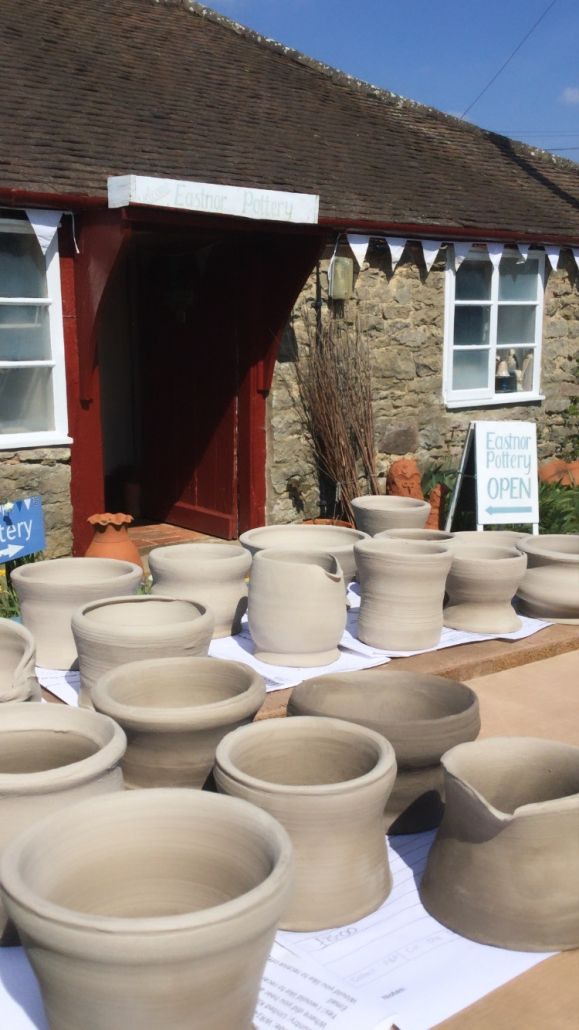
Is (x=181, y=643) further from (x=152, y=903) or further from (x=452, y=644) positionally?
(x=452, y=644)

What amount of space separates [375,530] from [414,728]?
2.30 metres

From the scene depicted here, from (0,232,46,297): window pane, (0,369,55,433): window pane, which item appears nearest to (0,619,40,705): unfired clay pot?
(0,369,55,433): window pane

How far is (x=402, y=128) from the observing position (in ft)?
28.2

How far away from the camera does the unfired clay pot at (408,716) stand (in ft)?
7.66

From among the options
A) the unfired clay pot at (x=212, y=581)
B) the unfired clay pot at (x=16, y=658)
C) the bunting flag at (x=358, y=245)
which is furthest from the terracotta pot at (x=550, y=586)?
the bunting flag at (x=358, y=245)

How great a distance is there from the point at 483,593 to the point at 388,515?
34.1 inches

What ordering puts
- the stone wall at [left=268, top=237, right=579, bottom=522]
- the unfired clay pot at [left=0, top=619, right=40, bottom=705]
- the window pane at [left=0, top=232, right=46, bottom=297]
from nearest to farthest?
1. the unfired clay pot at [left=0, top=619, right=40, bottom=705]
2. the window pane at [left=0, top=232, right=46, bottom=297]
3. the stone wall at [left=268, top=237, right=579, bottom=522]

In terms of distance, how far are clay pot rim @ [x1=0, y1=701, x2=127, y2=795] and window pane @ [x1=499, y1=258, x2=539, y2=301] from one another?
6163 mm

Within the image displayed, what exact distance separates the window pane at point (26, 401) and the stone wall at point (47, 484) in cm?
18

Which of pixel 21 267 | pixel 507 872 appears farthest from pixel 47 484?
pixel 507 872

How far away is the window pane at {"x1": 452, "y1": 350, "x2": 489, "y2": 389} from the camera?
7.35m

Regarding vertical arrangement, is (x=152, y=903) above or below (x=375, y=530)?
below

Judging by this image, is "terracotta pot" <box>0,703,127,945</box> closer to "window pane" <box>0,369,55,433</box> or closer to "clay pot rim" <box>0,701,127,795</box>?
"clay pot rim" <box>0,701,127,795</box>

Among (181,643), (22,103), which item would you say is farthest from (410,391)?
(181,643)
